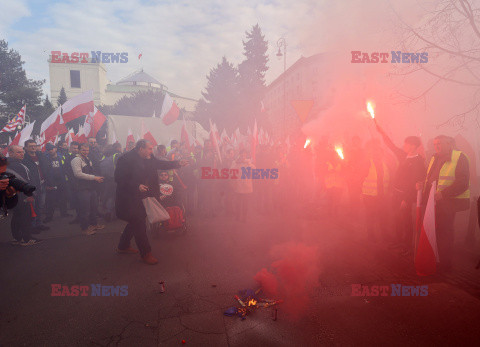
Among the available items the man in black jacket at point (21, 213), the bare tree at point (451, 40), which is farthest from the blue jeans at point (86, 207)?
the bare tree at point (451, 40)

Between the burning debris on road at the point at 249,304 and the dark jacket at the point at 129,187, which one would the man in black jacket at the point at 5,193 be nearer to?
the dark jacket at the point at 129,187

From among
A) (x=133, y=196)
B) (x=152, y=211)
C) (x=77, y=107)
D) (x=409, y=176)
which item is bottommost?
(x=152, y=211)

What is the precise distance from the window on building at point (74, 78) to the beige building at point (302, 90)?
45.4 meters

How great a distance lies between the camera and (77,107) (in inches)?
351

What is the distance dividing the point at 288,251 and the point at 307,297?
1.57 metres

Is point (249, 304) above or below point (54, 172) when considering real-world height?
below

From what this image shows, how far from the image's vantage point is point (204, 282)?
406cm

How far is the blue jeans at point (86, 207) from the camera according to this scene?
20.8ft

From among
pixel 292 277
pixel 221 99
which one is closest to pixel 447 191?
pixel 292 277

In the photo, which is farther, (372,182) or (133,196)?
(372,182)

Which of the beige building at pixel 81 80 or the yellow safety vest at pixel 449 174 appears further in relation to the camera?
the beige building at pixel 81 80

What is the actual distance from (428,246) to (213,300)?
127 inches

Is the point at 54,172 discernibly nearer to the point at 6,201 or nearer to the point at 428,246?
the point at 6,201

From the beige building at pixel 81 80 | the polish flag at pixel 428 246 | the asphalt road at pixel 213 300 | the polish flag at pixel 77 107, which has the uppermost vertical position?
the beige building at pixel 81 80
